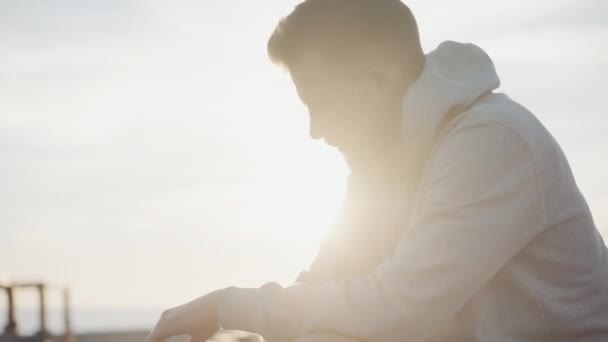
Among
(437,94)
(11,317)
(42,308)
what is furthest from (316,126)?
(42,308)

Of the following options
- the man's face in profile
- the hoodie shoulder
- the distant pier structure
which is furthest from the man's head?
the distant pier structure

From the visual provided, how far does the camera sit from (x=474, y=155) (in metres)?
2.49

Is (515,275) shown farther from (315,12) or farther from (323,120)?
Result: (315,12)

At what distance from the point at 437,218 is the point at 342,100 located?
580 mm

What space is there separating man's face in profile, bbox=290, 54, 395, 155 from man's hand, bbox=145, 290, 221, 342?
0.61 meters

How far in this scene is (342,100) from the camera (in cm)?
290

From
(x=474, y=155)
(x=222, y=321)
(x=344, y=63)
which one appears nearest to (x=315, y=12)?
(x=344, y=63)

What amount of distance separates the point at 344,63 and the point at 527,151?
25.5 inches

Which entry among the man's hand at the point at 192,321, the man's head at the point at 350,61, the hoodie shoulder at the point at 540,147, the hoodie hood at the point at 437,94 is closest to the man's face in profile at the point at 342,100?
the man's head at the point at 350,61

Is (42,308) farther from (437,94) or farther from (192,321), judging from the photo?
(437,94)

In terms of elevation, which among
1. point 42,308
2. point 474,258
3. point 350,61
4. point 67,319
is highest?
point 350,61

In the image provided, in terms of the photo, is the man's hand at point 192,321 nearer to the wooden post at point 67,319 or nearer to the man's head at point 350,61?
the man's head at point 350,61

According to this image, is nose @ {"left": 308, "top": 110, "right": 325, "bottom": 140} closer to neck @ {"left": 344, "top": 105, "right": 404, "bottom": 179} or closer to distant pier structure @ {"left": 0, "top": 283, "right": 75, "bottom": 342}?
neck @ {"left": 344, "top": 105, "right": 404, "bottom": 179}

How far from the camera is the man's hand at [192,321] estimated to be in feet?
9.09
